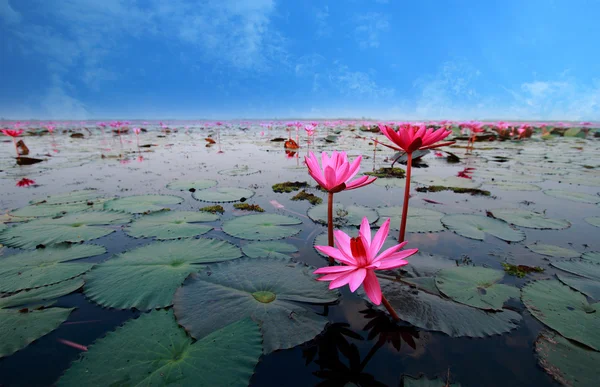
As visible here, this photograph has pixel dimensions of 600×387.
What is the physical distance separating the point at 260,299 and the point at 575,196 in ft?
12.0

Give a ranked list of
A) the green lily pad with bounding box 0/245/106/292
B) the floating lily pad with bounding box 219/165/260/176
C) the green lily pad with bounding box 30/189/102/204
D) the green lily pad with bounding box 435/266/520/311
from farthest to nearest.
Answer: the floating lily pad with bounding box 219/165/260/176 → the green lily pad with bounding box 30/189/102/204 → the green lily pad with bounding box 0/245/106/292 → the green lily pad with bounding box 435/266/520/311

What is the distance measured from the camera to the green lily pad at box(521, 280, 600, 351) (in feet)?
3.62

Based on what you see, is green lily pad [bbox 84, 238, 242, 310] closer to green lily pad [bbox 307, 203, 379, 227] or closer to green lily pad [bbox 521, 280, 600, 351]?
green lily pad [bbox 307, 203, 379, 227]

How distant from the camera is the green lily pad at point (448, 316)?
1.14 meters

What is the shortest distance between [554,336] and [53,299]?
222 centimetres

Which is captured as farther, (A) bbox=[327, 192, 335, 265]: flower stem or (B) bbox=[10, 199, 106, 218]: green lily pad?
(B) bbox=[10, 199, 106, 218]: green lily pad

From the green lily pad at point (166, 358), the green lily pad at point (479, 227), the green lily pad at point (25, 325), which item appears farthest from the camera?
the green lily pad at point (479, 227)

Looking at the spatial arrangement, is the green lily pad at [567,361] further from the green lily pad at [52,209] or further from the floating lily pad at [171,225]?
the green lily pad at [52,209]

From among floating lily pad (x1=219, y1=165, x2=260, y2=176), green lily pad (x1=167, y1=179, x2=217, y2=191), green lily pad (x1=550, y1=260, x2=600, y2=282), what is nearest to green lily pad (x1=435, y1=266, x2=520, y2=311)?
green lily pad (x1=550, y1=260, x2=600, y2=282)

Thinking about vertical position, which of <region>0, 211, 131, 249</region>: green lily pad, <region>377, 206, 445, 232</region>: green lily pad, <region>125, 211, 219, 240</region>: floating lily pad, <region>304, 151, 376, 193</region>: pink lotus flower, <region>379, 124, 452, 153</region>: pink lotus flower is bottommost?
<region>377, 206, 445, 232</region>: green lily pad

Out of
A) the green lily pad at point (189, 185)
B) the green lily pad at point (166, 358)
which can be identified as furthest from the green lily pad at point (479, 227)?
the green lily pad at point (189, 185)

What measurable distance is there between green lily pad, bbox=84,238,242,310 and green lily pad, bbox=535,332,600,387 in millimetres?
1505

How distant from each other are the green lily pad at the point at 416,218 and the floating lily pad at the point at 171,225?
4.84 ft

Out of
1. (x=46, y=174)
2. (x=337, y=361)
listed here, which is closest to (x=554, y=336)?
(x=337, y=361)
